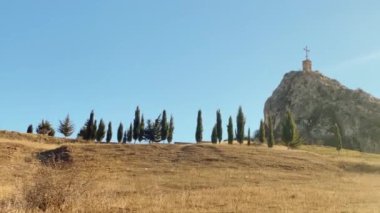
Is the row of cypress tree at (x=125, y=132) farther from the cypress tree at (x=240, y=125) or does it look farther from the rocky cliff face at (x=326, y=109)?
the rocky cliff face at (x=326, y=109)

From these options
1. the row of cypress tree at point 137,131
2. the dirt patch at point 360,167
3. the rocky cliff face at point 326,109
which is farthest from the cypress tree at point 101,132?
the rocky cliff face at point 326,109

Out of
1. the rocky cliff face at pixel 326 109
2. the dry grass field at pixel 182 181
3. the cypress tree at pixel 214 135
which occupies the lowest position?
the dry grass field at pixel 182 181

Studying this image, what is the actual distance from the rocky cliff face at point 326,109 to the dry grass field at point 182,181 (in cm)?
9575

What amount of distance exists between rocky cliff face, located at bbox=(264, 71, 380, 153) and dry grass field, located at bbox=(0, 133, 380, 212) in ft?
314

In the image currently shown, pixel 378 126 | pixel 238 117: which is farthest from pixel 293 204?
pixel 378 126

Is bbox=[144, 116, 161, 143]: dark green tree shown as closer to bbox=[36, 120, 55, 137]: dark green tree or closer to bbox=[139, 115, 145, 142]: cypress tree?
bbox=[139, 115, 145, 142]: cypress tree

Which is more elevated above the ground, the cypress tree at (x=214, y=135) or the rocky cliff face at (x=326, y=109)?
the rocky cliff face at (x=326, y=109)

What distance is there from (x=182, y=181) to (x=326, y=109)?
435 feet

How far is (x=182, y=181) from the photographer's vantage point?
33406 mm

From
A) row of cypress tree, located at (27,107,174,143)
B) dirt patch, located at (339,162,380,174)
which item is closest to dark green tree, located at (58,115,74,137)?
row of cypress tree, located at (27,107,174,143)

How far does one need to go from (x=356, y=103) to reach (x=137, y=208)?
145 meters

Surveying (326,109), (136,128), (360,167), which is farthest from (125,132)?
(326,109)

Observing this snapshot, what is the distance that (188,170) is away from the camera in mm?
41188

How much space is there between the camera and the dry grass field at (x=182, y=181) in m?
17.3
